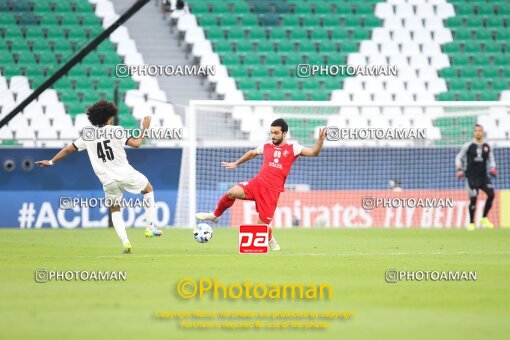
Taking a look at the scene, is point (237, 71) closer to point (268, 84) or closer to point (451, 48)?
point (268, 84)

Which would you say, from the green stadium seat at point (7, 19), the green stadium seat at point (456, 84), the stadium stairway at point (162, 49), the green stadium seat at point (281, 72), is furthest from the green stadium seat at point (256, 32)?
the green stadium seat at point (7, 19)

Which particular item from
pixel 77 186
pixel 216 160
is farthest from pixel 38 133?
pixel 216 160

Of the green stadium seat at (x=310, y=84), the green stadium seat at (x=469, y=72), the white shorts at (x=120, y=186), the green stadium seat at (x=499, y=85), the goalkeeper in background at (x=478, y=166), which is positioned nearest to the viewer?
the white shorts at (x=120, y=186)

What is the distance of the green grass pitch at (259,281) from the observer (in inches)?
247

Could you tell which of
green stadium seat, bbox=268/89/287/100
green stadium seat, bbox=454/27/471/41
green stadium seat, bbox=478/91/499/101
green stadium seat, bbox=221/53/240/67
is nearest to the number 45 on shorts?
green stadium seat, bbox=268/89/287/100

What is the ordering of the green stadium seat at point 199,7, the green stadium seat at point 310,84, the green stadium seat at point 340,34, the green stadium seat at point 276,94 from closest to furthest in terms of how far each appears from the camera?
the green stadium seat at point 276,94 → the green stadium seat at point 310,84 → the green stadium seat at point 340,34 → the green stadium seat at point 199,7

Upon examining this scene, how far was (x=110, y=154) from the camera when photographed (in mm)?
13461

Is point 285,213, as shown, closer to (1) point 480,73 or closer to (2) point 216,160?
(2) point 216,160

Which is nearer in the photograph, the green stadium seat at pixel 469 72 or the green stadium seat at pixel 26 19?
the green stadium seat at pixel 26 19

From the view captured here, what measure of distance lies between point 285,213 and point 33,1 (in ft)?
42.8

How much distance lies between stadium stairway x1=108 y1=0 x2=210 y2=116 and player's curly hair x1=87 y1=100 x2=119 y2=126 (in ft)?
54.8

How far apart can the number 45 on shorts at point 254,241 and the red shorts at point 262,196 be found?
761 mm

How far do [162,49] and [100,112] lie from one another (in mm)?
19261

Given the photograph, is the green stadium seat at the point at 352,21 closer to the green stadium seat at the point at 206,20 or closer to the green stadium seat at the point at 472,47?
the green stadium seat at the point at 472,47
